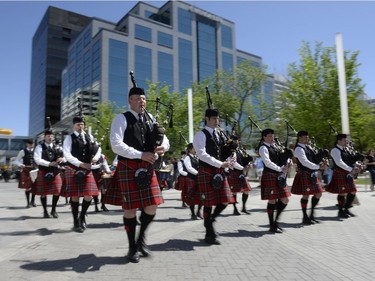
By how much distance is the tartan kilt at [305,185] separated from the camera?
7.20m

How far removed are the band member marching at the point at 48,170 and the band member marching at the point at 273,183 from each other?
4468 millimetres

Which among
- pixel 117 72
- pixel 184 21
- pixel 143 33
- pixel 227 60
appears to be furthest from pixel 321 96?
pixel 227 60

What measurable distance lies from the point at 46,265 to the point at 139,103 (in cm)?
228

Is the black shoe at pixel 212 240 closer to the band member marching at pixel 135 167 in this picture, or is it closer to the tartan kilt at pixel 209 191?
the tartan kilt at pixel 209 191

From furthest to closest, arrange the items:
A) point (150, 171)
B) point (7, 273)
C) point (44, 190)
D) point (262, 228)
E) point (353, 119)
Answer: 1. point (353, 119)
2. point (44, 190)
3. point (262, 228)
4. point (150, 171)
5. point (7, 273)

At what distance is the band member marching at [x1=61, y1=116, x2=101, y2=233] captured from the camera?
634 centimetres

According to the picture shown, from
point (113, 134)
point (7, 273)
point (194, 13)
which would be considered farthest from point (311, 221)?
point (194, 13)

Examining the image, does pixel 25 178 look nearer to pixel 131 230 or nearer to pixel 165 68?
pixel 131 230

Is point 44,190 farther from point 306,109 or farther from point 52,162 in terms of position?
point 306,109

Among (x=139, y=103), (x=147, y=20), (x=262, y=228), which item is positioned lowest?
(x=262, y=228)

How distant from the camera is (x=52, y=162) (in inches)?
312

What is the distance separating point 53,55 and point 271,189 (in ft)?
302

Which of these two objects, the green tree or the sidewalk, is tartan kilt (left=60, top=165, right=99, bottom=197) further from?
the green tree

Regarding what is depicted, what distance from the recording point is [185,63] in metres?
61.3
